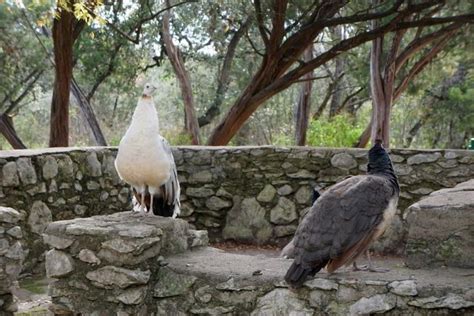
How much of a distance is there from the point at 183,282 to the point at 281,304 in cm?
62

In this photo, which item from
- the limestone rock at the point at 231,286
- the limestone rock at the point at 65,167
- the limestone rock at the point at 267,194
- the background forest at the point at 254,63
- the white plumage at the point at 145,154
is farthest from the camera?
the background forest at the point at 254,63

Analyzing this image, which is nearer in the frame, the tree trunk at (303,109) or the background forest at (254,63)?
the background forest at (254,63)

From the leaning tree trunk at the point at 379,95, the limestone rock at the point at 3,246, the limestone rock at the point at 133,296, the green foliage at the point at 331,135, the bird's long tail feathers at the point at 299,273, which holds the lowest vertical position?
the limestone rock at the point at 133,296

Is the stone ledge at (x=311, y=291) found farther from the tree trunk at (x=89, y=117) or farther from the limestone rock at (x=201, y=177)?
the tree trunk at (x=89, y=117)

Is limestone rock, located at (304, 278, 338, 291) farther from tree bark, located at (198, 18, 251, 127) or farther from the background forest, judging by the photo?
tree bark, located at (198, 18, 251, 127)

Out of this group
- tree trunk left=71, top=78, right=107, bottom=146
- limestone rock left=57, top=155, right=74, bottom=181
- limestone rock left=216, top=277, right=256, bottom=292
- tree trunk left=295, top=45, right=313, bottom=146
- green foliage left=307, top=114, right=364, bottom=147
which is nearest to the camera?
limestone rock left=216, top=277, right=256, bottom=292

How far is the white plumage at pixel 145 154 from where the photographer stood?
4.20 meters

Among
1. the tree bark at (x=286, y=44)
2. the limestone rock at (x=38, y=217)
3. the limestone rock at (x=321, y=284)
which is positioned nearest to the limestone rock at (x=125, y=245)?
the limestone rock at (x=321, y=284)

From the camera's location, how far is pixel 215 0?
13.3 meters

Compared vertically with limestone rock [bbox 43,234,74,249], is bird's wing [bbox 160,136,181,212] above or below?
above

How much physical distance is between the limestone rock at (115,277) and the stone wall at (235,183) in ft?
8.50

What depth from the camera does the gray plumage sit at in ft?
11.7

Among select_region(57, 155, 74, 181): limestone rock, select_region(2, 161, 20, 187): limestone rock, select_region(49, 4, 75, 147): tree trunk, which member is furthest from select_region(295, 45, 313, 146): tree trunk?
select_region(2, 161, 20, 187): limestone rock

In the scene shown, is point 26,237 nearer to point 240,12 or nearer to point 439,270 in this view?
point 439,270
